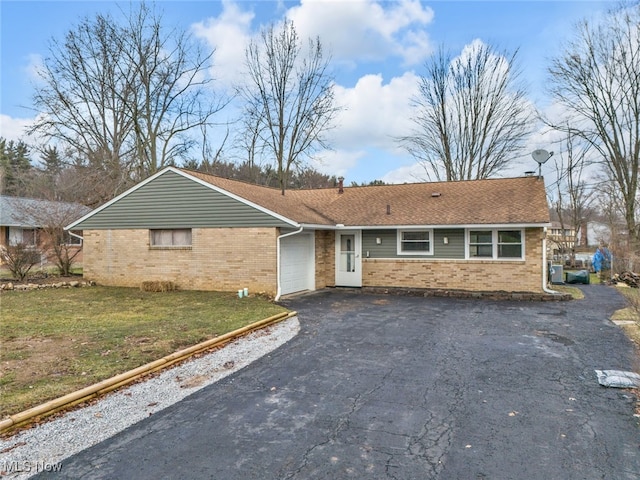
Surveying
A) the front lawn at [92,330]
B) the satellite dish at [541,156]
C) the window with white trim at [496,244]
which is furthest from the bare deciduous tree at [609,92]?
the front lawn at [92,330]

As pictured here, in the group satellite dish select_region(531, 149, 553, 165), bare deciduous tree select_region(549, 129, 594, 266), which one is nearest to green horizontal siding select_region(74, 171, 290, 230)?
satellite dish select_region(531, 149, 553, 165)

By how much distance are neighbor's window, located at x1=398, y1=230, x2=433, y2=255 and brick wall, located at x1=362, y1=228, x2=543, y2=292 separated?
35 cm

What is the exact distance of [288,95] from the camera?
2591cm

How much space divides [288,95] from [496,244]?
57.5 feet

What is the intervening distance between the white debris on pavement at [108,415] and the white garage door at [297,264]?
6304 mm

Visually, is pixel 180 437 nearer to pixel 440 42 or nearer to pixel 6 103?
pixel 6 103

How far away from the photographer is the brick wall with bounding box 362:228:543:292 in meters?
13.0

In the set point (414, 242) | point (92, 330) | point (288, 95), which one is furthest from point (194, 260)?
point (288, 95)

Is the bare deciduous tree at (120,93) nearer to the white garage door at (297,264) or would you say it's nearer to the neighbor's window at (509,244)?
the white garage door at (297,264)

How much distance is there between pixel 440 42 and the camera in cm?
2750

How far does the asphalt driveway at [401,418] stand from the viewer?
10.9 ft

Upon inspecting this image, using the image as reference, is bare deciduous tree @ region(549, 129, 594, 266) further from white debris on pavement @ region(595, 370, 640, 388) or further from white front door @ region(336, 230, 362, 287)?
white debris on pavement @ region(595, 370, 640, 388)

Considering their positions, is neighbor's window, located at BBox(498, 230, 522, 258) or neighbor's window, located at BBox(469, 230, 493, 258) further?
neighbor's window, located at BBox(469, 230, 493, 258)

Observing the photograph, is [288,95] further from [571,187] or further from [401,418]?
[401,418]
